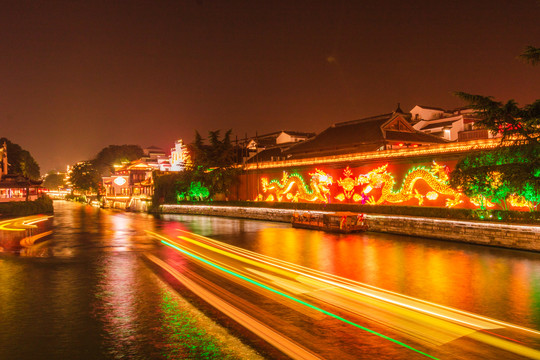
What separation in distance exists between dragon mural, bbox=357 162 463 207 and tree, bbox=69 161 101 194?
92414mm

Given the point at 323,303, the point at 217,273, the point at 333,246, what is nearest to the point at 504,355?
the point at 323,303

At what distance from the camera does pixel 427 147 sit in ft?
80.3

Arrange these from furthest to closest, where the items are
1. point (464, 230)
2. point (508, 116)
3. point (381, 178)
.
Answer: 1. point (381, 178)
2. point (464, 230)
3. point (508, 116)

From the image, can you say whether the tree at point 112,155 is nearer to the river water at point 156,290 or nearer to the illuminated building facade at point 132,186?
the illuminated building facade at point 132,186

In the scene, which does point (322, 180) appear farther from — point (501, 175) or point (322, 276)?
point (322, 276)

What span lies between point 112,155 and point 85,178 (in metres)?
11.8

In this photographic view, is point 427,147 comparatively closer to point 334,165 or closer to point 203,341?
point 334,165

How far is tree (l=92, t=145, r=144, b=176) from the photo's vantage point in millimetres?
114438

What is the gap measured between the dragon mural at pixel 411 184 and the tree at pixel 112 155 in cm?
9610

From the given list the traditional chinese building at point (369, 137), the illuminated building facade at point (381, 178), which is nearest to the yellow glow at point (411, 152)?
the illuminated building facade at point (381, 178)

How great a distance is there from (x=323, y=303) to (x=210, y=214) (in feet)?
118

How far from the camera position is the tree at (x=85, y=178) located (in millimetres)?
106000

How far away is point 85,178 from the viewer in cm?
10612

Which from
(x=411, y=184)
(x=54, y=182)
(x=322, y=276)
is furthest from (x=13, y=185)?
(x=54, y=182)
